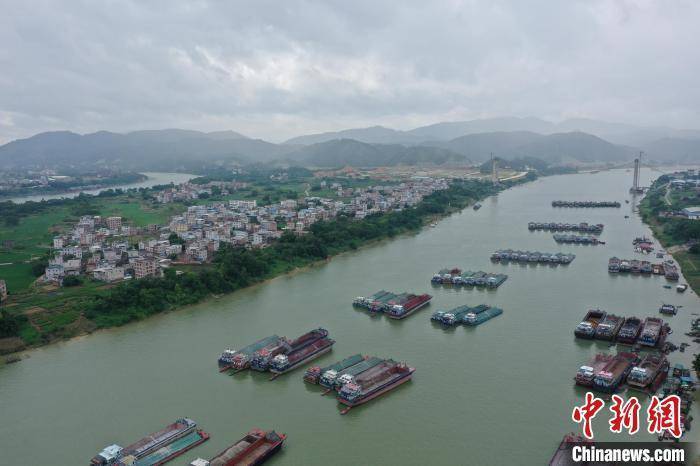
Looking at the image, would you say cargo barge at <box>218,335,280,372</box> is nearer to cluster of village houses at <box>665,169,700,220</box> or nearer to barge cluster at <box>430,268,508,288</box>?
barge cluster at <box>430,268,508,288</box>

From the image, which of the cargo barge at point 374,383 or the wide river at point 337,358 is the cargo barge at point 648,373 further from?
the cargo barge at point 374,383

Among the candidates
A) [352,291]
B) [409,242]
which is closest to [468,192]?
[409,242]

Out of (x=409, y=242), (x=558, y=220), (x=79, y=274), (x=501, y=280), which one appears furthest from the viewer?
(x=558, y=220)

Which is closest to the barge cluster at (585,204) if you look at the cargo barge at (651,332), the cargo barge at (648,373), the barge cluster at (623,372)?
the cargo barge at (651,332)

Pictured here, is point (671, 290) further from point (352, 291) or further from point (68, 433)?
point (68, 433)

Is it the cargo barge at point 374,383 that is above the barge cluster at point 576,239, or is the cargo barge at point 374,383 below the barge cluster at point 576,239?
below

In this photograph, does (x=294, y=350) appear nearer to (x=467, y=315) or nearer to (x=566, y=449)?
(x=467, y=315)
